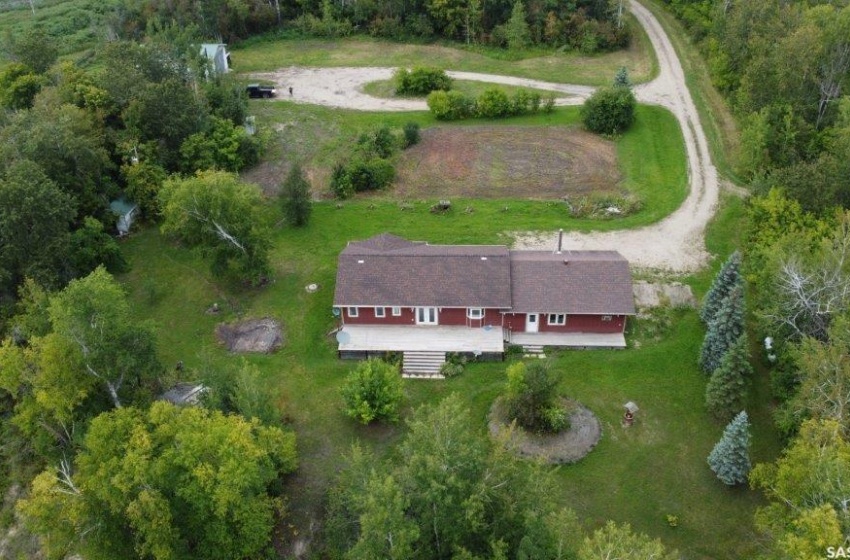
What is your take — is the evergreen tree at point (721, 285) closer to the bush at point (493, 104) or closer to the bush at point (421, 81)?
the bush at point (493, 104)

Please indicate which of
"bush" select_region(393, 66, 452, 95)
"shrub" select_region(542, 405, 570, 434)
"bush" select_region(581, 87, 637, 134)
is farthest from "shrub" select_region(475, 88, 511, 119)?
"shrub" select_region(542, 405, 570, 434)

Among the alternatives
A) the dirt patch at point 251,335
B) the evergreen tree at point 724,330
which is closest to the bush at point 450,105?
the dirt patch at point 251,335

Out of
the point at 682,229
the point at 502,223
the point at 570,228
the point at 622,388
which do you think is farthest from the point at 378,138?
the point at 622,388

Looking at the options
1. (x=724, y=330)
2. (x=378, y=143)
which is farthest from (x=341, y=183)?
(x=724, y=330)

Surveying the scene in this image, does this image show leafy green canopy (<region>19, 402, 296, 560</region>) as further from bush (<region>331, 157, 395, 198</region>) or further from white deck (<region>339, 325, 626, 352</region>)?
bush (<region>331, 157, 395, 198</region>)

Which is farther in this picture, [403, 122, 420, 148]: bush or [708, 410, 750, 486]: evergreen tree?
[403, 122, 420, 148]: bush

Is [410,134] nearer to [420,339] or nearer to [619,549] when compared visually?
[420,339]
